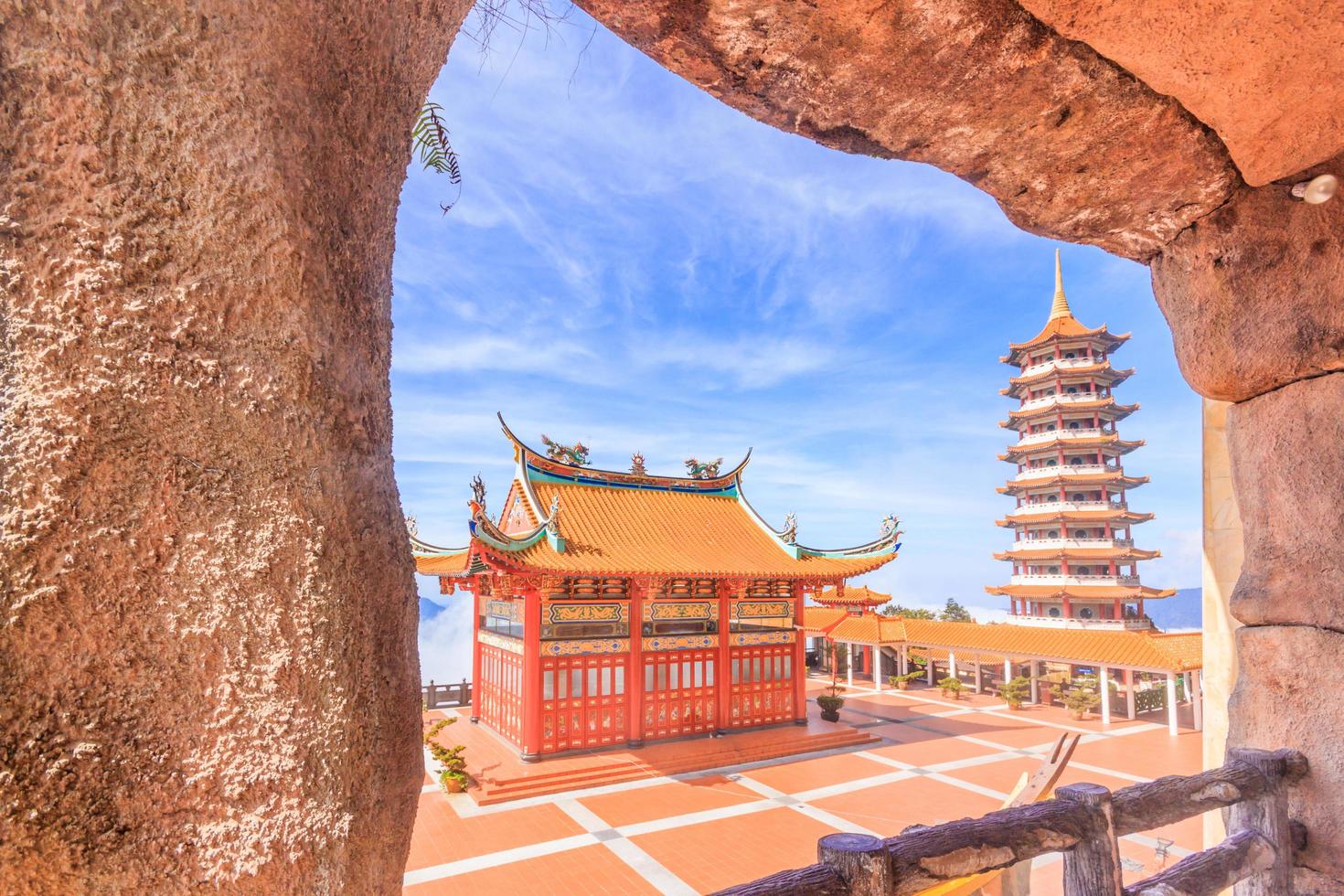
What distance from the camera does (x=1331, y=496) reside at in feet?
7.98

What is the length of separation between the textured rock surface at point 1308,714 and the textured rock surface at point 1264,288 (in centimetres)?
95

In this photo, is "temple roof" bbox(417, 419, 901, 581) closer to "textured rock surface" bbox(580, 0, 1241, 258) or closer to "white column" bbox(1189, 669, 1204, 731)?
"white column" bbox(1189, 669, 1204, 731)

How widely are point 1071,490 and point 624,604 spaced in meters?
15.1

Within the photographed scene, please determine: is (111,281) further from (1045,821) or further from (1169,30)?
(1045,821)

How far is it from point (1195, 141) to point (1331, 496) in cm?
134

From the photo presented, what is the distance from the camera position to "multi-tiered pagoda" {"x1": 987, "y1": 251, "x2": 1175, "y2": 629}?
18.7m

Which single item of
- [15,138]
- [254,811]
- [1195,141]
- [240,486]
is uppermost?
[1195,141]

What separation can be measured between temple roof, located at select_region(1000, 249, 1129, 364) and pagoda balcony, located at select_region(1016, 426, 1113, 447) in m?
2.50

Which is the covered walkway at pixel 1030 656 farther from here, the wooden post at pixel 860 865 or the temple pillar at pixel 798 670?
the wooden post at pixel 860 865

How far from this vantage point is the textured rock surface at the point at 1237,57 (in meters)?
1.69

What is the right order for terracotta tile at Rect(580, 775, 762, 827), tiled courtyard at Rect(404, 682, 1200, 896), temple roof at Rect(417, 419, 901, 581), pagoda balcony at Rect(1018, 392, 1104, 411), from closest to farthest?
tiled courtyard at Rect(404, 682, 1200, 896) → terracotta tile at Rect(580, 775, 762, 827) → temple roof at Rect(417, 419, 901, 581) → pagoda balcony at Rect(1018, 392, 1104, 411)

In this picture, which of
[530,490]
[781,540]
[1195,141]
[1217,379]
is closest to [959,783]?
[781,540]

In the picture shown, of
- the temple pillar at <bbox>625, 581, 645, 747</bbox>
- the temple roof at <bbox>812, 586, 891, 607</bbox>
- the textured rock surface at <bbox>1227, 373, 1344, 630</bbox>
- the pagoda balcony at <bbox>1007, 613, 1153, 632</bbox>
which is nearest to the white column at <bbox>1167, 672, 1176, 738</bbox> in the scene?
the pagoda balcony at <bbox>1007, 613, 1153, 632</bbox>

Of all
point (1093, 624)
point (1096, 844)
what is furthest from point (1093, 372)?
point (1096, 844)
